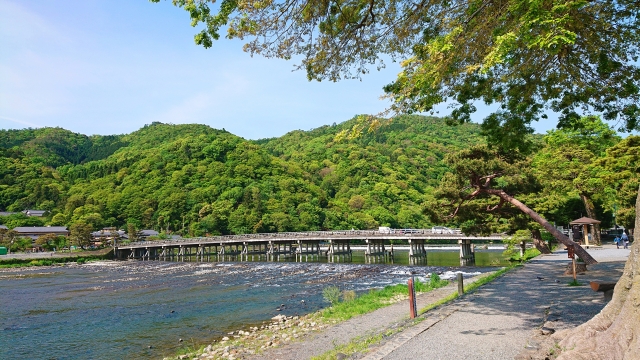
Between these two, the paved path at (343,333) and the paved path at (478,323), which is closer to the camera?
the paved path at (478,323)

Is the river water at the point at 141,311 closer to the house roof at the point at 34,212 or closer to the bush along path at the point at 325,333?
the bush along path at the point at 325,333

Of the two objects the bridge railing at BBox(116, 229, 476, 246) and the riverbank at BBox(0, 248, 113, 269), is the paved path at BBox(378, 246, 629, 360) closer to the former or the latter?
the bridge railing at BBox(116, 229, 476, 246)

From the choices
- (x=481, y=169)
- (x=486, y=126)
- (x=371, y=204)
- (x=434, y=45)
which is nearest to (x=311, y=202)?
(x=371, y=204)

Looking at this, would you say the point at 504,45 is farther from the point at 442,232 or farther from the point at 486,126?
the point at 442,232

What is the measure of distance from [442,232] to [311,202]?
42523 millimetres

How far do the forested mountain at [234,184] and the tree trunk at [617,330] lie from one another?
209 ft

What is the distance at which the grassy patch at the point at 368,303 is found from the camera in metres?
10.7

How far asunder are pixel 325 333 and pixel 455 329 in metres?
3.61

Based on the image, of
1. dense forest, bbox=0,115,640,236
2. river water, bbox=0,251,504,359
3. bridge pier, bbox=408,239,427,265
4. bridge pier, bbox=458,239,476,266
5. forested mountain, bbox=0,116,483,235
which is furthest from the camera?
forested mountain, bbox=0,116,483,235

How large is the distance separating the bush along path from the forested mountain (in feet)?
184

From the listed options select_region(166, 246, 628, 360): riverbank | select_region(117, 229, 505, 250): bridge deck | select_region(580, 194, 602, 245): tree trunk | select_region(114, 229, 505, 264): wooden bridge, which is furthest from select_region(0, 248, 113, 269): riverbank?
select_region(580, 194, 602, 245): tree trunk

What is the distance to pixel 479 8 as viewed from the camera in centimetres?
513

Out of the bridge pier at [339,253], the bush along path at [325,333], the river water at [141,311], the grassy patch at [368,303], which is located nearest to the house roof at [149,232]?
the bridge pier at [339,253]

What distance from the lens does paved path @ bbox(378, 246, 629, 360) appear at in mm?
4879
